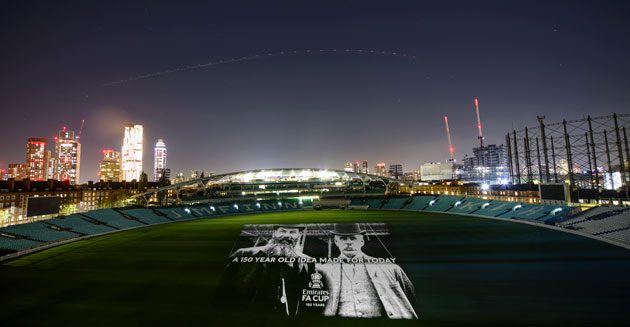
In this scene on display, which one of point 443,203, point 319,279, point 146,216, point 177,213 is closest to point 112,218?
point 146,216

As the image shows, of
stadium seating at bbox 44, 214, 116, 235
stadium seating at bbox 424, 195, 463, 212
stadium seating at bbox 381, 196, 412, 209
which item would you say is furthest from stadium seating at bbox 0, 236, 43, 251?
stadium seating at bbox 424, 195, 463, 212

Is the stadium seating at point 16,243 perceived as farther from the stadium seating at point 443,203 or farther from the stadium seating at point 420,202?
the stadium seating at point 443,203

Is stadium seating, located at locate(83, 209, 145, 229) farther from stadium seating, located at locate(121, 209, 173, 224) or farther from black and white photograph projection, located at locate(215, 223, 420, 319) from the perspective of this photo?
black and white photograph projection, located at locate(215, 223, 420, 319)

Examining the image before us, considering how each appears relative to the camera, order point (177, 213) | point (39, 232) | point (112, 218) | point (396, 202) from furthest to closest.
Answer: point (396, 202)
point (177, 213)
point (112, 218)
point (39, 232)

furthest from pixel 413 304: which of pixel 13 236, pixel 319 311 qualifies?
pixel 13 236

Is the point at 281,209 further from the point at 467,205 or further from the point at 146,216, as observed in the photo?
the point at 467,205

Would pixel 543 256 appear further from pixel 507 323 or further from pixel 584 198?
pixel 584 198
